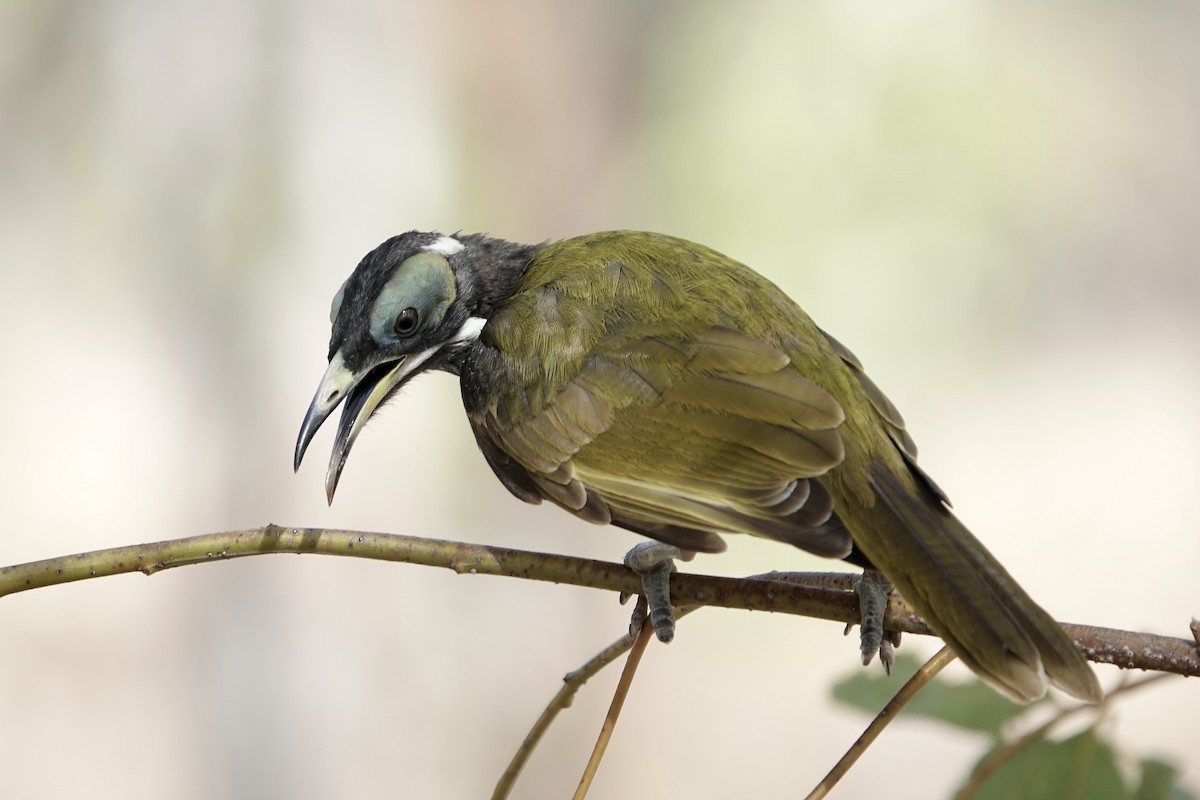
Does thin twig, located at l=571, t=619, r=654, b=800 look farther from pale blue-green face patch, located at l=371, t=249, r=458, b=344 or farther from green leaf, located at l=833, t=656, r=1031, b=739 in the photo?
pale blue-green face patch, located at l=371, t=249, r=458, b=344

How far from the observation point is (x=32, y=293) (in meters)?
5.64

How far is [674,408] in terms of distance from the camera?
2.29m

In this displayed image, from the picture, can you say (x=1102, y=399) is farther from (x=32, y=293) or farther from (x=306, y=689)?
(x=32, y=293)

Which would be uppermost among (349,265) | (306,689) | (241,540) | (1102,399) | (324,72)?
(324,72)

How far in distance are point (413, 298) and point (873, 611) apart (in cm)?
116

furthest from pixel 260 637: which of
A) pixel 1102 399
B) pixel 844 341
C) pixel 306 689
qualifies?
pixel 1102 399

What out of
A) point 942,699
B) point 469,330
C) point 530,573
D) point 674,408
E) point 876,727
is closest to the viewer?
point 876,727

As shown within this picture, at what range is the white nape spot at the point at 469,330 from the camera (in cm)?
271

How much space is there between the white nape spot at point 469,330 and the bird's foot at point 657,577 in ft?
2.64

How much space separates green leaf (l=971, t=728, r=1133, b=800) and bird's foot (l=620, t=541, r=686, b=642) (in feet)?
1.91

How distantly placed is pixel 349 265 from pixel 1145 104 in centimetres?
402

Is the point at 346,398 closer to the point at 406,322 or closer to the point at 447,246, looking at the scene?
the point at 406,322

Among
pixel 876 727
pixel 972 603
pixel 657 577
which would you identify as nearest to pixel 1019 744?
pixel 972 603

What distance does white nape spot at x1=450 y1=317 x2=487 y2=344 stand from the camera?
8.89 ft
